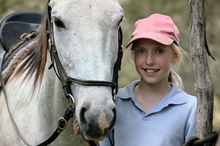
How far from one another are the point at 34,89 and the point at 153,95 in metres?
0.96

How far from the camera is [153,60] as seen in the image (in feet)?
5.64

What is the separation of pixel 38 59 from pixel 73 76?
1.94ft

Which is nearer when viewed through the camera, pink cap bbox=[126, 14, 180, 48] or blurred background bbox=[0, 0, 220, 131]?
pink cap bbox=[126, 14, 180, 48]

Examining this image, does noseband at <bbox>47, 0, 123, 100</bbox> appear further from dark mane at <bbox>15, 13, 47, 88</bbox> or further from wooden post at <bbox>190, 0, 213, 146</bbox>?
wooden post at <bbox>190, 0, 213, 146</bbox>

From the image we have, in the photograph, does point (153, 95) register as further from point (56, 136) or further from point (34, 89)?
point (34, 89)

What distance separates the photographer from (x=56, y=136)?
5.74ft

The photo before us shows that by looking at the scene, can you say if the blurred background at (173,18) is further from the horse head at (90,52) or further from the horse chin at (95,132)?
the horse chin at (95,132)

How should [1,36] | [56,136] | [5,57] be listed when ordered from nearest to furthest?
[56,136] < [5,57] < [1,36]

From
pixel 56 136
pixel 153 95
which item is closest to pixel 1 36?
pixel 56 136

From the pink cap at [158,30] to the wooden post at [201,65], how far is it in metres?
0.33

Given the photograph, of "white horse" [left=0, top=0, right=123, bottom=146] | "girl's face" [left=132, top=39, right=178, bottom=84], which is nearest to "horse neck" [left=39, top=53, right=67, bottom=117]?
"white horse" [left=0, top=0, right=123, bottom=146]

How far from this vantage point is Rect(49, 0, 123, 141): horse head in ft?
4.52

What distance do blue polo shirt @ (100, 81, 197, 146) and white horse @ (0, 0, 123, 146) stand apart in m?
0.31

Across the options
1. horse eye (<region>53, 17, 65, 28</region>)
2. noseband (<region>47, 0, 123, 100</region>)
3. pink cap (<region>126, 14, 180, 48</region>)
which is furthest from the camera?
pink cap (<region>126, 14, 180, 48</region>)
